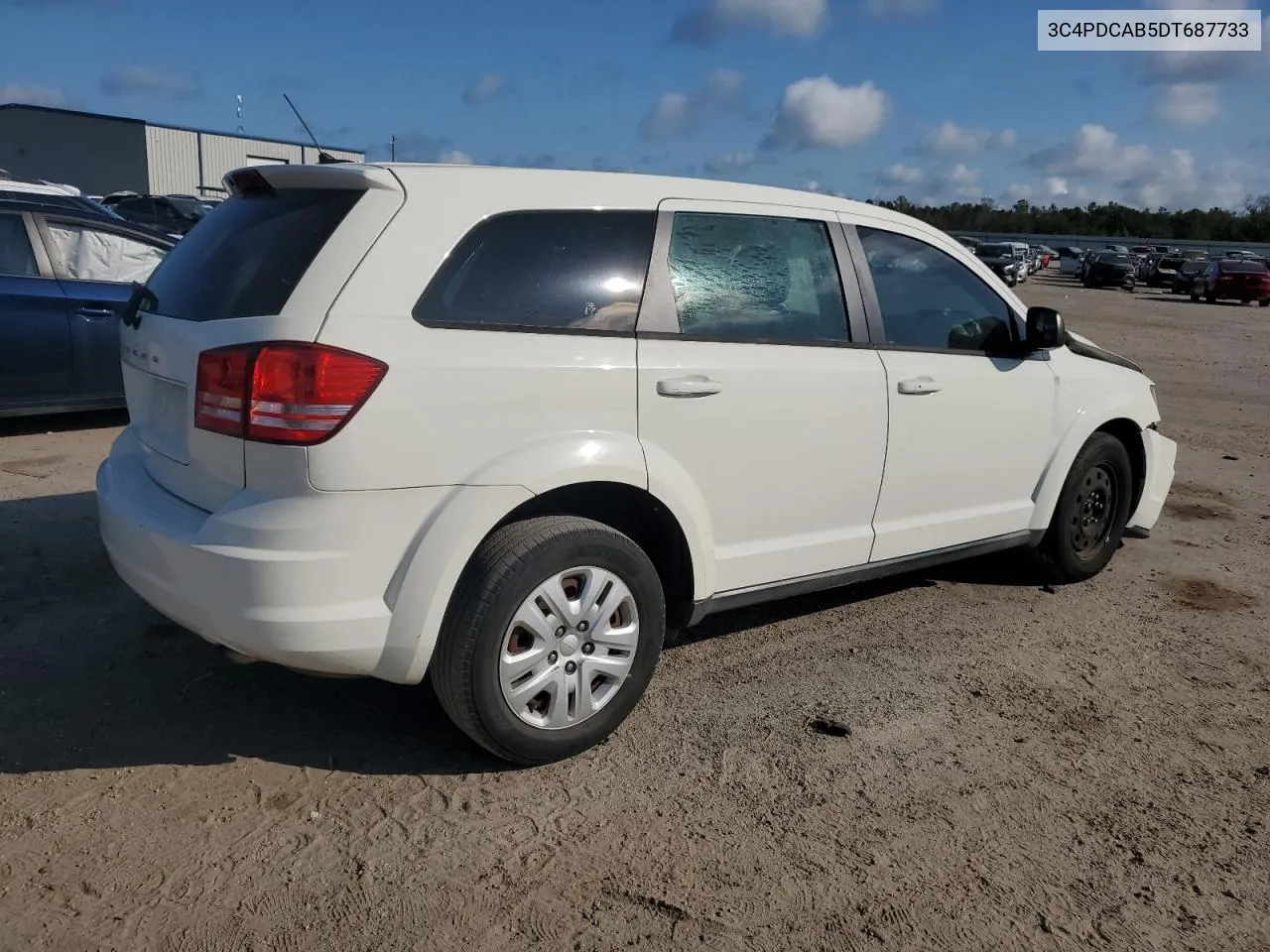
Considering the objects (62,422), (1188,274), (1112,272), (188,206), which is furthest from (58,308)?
(1112,272)

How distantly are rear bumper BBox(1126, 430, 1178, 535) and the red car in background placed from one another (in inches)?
1307

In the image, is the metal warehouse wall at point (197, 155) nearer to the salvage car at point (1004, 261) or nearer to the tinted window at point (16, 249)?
the salvage car at point (1004, 261)

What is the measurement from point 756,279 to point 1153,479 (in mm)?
2979

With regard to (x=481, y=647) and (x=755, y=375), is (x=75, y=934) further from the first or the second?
(x=755, y=375)

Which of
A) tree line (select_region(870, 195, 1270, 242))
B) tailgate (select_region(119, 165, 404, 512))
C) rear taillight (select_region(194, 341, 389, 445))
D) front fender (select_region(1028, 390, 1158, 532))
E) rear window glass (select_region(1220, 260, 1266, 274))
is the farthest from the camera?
tree line (select_region(870, 195, 1270, 242))

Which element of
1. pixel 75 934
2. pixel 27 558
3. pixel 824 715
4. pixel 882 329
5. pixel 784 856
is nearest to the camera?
pixel 75 934

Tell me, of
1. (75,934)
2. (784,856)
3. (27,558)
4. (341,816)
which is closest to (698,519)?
(784,856)

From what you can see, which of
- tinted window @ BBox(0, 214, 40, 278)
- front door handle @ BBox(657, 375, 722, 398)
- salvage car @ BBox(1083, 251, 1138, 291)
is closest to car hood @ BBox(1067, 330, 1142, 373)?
front door handle @ BBox(657, 375, 722, 398)

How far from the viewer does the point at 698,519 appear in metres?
3.68

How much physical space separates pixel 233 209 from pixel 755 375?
6.18 ft

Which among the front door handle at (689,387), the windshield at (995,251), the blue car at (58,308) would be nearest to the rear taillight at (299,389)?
the front door handle at (689,387)

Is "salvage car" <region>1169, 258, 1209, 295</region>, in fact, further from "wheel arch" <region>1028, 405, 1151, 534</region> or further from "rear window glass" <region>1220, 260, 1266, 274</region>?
"wheel arch" <region>1028, 405, 1151, 534</region>

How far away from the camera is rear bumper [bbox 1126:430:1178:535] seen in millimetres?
5613

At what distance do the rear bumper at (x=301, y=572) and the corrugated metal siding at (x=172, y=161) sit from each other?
48.4m
